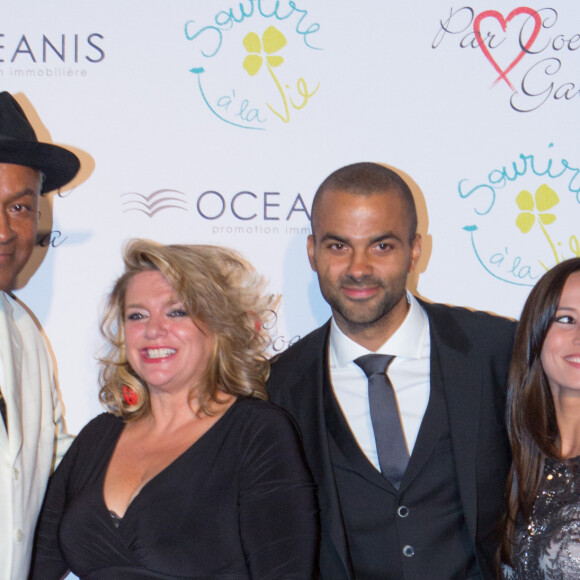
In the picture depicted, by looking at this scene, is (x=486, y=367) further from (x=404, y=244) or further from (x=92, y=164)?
(x=92, y=164)

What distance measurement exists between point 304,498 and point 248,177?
1.30 metres

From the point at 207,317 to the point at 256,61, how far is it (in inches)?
42.5

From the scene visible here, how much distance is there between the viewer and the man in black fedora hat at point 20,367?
2.31 meters

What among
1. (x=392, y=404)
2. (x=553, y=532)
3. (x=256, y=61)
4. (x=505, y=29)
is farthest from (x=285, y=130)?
(x=553, y=532)

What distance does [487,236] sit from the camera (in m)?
2.99

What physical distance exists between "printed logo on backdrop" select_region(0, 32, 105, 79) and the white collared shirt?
1399mm

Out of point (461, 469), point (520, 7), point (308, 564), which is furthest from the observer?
point (520, 7)

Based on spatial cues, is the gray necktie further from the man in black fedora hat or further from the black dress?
the man in black fedora hat

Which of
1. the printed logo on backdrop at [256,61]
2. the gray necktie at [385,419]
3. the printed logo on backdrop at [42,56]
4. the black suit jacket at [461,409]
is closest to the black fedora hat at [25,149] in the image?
the printed logo on backdrop at [42,56]

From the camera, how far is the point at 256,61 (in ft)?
9.89

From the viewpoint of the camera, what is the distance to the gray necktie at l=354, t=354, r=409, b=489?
2301mm

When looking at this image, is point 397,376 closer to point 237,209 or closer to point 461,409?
point 461,409

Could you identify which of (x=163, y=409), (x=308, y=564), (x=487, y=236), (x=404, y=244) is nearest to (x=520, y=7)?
(x=487, y=236)

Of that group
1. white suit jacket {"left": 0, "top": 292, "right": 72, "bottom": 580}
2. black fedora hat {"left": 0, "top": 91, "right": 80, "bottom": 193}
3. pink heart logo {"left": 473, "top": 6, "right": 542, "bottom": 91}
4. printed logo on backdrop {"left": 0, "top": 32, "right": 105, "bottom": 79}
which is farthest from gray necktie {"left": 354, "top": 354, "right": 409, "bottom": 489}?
printed logo on backdrop {"left": 0, "top": 32, "right": 105, "bottom": 79}
